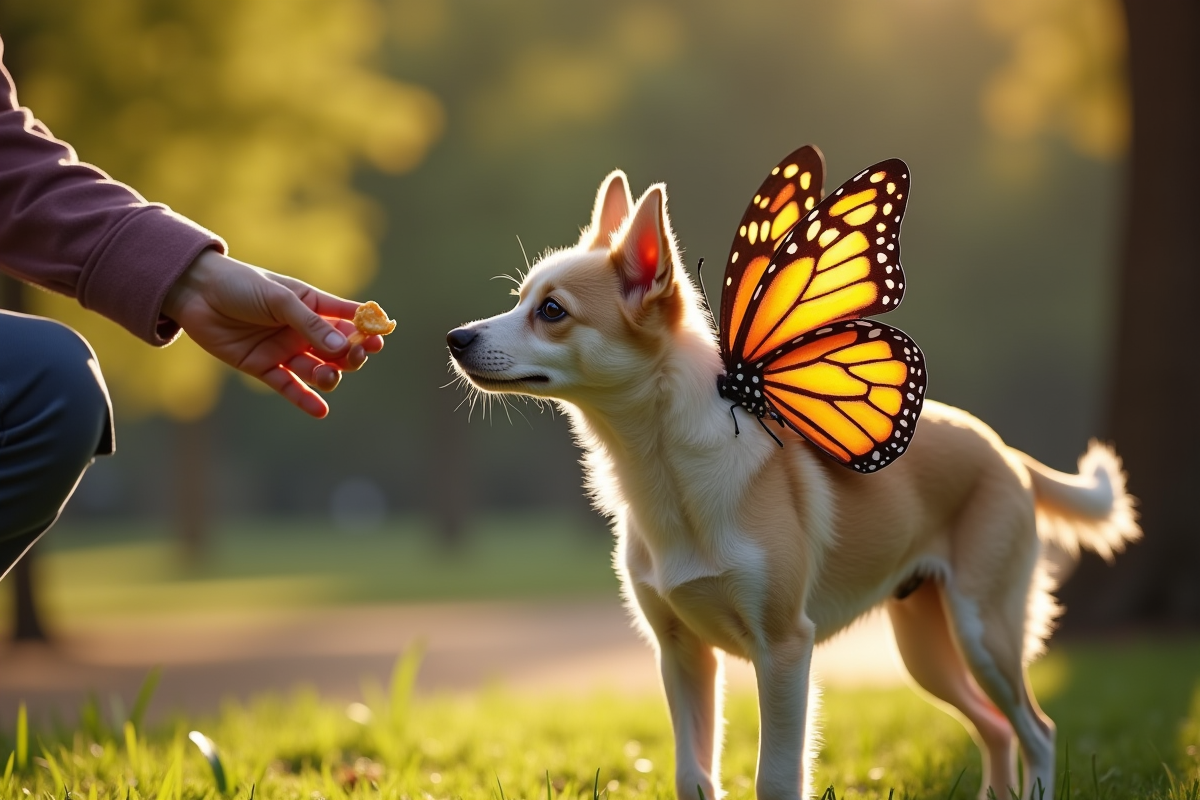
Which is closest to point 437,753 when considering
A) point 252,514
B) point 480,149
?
point 480,149

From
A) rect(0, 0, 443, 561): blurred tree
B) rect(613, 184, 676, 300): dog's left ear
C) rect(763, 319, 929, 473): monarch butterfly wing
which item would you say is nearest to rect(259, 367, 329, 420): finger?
rect(613, 184, 676, 300): dog's left ear

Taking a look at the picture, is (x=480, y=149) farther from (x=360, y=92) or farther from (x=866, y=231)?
(x=866, y=231)

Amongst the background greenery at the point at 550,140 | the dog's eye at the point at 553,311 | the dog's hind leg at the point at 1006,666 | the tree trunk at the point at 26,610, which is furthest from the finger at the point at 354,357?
the tree trunk at the point at 26,610

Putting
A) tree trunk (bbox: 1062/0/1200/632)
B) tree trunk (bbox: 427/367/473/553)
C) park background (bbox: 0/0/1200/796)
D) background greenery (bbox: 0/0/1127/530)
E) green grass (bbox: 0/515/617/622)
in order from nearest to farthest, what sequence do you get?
tree trunk (bbox: 1062/0/1200/632)
park background (bbox: 0/0/1200/796)
background greenery (bbox: 0/0/1127/530)
green grass (bbox: 0/515/617/622)
tree trunk (bbox: 427/367/473/553)

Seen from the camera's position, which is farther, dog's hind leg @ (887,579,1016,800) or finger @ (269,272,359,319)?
dog's hind leg @ (887,579,1016,800)

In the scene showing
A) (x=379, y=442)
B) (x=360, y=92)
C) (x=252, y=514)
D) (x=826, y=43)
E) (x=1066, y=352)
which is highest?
(x=826, y=43)

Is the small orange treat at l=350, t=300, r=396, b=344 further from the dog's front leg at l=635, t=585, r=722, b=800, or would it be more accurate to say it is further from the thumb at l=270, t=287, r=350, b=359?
the dog's front leg at l=635, t=585, r=722, b=800
